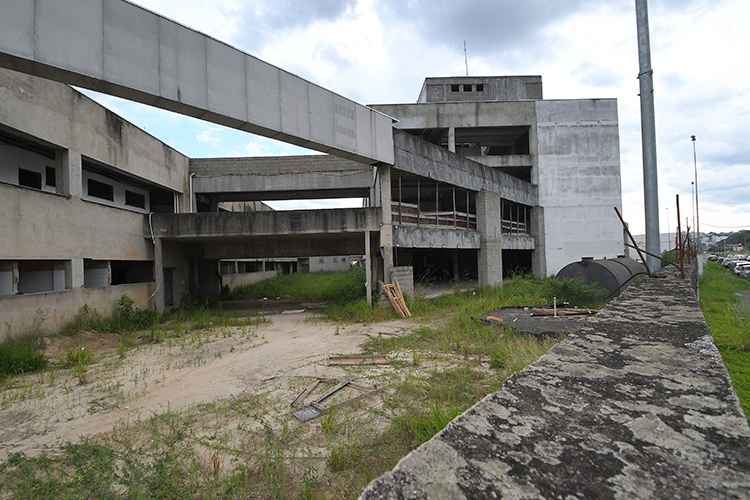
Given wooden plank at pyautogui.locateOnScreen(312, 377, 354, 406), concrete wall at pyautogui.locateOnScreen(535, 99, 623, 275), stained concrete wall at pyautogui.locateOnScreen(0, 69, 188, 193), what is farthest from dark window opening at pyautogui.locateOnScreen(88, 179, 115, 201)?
concrete wall at pyautogui.locateOnScreen(535, 99, 623, 275)

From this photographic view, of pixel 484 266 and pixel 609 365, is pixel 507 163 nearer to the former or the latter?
pixel 484 266

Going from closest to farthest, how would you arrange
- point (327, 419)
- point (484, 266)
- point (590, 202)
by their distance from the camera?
1. point (327, 419)
2. point (484, 266)
3. point (590, 202)

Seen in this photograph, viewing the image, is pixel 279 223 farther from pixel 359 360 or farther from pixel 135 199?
pixel 359 360

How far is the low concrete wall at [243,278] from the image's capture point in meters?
20.9

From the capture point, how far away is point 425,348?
681cm

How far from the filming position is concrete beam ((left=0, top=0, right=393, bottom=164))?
5.75 meters

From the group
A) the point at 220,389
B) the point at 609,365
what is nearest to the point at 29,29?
the point at 220,389

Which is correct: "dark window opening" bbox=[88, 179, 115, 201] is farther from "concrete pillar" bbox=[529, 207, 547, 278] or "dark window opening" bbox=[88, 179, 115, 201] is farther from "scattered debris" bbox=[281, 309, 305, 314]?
"concrete pillar" bbox=[529, 207, 547, 278]

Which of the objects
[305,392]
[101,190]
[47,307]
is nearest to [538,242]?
[305,392]

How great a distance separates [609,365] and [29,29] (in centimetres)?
867

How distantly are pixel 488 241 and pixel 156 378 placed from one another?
12215mm

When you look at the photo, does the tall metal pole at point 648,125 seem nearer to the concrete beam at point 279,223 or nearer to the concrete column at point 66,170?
the concrete beam at point 279,223

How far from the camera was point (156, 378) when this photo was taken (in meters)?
5.88

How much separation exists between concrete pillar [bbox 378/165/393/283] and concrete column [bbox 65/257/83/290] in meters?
8.26
